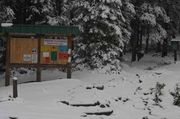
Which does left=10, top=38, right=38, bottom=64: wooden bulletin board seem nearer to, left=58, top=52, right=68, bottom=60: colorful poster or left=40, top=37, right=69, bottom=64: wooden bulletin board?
left=40, top=37, right=69, bottom=64: wooden bulletin board

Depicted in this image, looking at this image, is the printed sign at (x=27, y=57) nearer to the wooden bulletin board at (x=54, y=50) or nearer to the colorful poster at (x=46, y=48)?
the wooden bulletin board at (x=54, y=50)

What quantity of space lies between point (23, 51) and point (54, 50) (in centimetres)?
151

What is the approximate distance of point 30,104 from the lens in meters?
14.3

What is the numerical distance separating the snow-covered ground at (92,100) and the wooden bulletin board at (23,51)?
1.45 meters

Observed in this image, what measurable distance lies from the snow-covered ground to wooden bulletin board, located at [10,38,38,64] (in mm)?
1451

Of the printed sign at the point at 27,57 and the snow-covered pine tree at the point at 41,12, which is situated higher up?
the snow-covered pine tree at the point at 41,12

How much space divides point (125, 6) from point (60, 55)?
940 centimetres

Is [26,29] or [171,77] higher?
[26,29]

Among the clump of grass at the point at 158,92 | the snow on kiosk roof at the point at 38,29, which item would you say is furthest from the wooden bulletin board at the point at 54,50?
the clump of grass at the point at 158,92

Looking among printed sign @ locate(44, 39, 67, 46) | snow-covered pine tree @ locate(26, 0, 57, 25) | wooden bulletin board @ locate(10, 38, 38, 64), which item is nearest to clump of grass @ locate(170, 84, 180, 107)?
printed sign @ locate(44, 39, 67, 46)

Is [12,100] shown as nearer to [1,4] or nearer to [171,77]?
[171,77]

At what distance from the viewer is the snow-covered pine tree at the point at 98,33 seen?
22.9m

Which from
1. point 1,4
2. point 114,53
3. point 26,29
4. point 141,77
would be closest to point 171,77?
point 141,77

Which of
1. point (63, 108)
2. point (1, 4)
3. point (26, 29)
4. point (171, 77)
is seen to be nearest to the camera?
point (63, 108)
